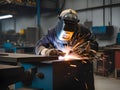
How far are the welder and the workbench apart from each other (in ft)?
0.24

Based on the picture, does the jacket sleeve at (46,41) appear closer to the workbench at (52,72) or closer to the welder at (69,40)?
the welder at (69,40)

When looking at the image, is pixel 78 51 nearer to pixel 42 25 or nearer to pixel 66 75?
pixel 66 75

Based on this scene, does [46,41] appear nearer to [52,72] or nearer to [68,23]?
[68,23]

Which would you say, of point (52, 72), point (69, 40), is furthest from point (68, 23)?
point (52, 72)

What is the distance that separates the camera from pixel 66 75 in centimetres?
195

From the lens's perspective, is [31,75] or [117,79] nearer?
[31,75]

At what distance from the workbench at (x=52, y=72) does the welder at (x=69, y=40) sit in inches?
2.9

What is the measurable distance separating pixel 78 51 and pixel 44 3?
6.70 metres

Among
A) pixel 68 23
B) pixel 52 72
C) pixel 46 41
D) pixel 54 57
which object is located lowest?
pixel 52 72

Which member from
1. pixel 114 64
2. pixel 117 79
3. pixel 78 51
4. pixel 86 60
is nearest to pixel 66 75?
pixel 86 60

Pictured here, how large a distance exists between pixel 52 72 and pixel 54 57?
225mm

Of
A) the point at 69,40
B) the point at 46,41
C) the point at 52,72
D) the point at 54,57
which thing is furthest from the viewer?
the point at 46,41

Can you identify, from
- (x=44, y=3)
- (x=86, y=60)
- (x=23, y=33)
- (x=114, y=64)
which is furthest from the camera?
(x=23, y=33)

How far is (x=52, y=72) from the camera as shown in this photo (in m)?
1.79
